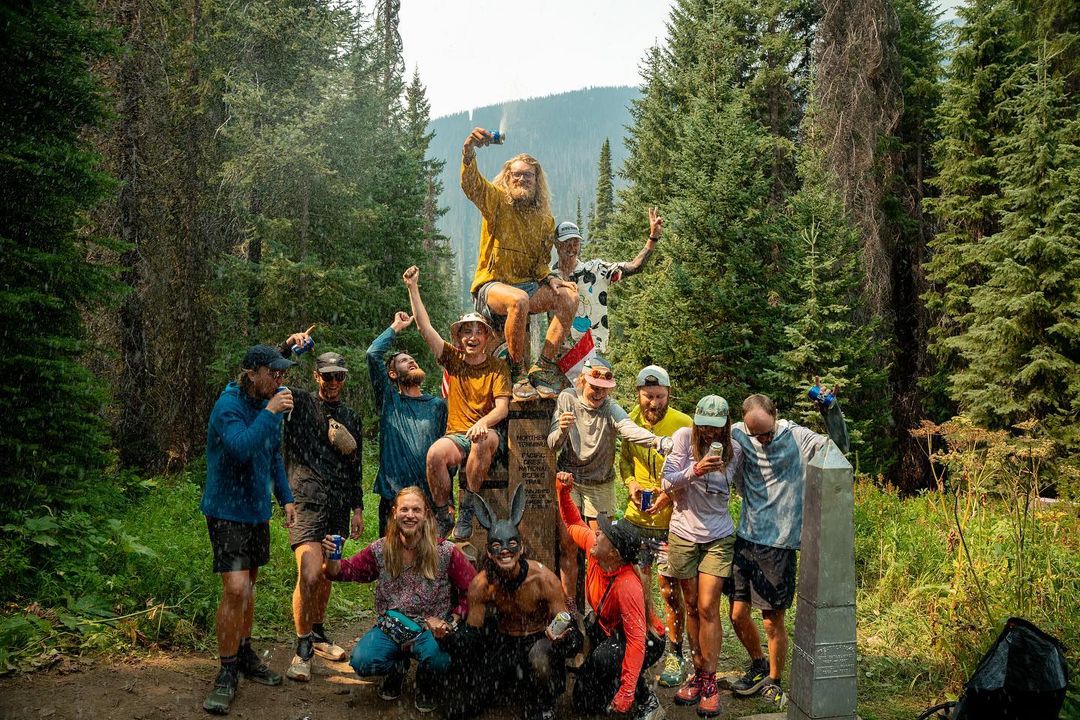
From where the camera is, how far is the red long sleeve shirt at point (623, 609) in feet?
14.4

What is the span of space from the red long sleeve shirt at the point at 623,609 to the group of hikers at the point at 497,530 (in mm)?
13

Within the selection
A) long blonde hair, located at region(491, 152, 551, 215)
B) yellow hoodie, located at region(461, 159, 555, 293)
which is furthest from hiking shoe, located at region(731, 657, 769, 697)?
long blonde hair, located at region(491, 152, 551, 215)

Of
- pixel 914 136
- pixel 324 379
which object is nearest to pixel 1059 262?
pixel 914 136

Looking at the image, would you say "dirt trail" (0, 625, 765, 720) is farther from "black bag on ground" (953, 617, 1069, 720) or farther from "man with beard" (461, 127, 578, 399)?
"man with beard" (461, 127, 578, 399)

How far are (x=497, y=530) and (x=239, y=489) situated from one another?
175 centimetres

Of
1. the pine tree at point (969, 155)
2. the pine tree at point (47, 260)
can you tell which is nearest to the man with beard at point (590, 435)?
the pine tree at point (47, 260)

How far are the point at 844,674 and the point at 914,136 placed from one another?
768 inches

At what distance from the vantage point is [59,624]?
5.16m

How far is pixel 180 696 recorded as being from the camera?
4602mm

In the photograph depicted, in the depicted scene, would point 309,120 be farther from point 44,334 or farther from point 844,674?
point 844,674

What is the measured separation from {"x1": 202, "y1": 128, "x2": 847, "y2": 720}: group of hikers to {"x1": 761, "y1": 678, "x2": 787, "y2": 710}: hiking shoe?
2 cm

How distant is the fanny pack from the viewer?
4.68m

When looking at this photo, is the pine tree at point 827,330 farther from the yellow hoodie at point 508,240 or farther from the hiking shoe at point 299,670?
the hiking shoe at point 299,670

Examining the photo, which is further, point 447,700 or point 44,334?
point 44,334
